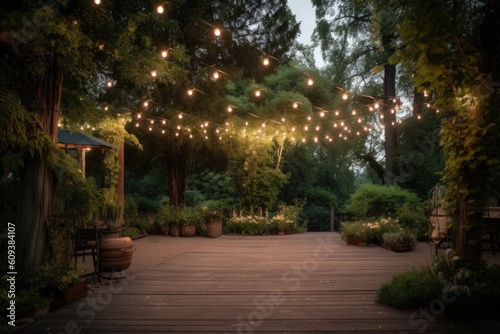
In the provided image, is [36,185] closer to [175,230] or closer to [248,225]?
[175,230]

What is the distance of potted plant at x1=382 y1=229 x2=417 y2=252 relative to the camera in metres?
8.48

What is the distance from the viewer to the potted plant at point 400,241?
27.8 ft

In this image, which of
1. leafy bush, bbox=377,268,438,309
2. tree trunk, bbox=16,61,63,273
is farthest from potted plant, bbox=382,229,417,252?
tree trunk, bbox=16,61,63,273

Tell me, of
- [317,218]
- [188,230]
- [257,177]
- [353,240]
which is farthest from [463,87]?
[317,218]

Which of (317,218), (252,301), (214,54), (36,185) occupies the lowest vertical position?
(317,218)

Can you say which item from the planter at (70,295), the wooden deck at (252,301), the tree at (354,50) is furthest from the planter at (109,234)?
the tree at (354,50)

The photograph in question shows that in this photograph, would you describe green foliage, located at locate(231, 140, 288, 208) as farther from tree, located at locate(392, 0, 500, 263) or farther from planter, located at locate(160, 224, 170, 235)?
tree, located at locate(392, 0, 500, 263)

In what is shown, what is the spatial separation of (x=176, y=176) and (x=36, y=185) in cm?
911

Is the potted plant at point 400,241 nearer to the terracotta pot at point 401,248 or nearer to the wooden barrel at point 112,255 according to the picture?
the terracotta pot at point 401,248

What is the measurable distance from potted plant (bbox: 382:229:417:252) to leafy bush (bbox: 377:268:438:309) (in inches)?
159

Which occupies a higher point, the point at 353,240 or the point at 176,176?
the point at 176,176

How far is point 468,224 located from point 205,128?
30.8 ft

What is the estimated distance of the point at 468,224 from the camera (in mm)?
4242

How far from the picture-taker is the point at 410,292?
13.9ft
